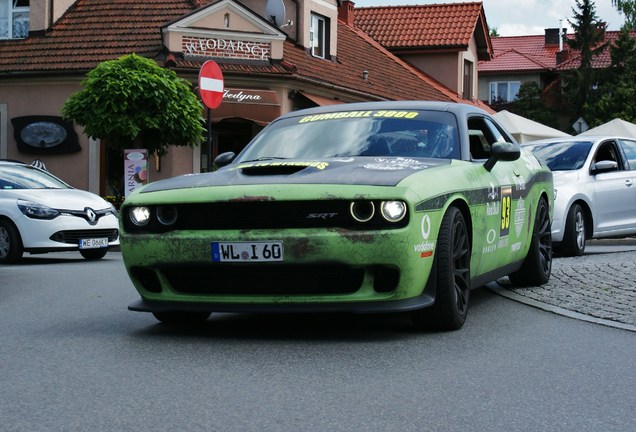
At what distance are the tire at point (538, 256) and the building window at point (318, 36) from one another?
2328cm

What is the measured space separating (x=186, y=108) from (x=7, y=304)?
46.4 feet

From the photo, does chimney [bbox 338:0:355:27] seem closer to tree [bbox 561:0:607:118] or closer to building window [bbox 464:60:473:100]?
building window [bbox 464:60:473:100]

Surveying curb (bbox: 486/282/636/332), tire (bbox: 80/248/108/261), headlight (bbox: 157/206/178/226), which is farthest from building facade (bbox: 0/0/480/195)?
headlight (bbox: 157/206/178/226)

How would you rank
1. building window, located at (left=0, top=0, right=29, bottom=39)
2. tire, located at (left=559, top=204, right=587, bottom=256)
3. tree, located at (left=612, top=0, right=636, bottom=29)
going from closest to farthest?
tire, located at (left=559, top=204, right=587, bottom=256), building window, located at (left=0, top=0, right=29, bottom=39), tree, located at (left=612, top=0, right=636, bottom=29)

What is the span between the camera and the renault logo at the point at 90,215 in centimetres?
1552

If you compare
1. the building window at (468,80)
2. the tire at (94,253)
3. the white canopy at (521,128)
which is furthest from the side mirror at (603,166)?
the building window at (468,80)

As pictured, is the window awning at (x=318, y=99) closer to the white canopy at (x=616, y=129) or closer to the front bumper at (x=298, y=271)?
the white canopy at (x=616, y=129)

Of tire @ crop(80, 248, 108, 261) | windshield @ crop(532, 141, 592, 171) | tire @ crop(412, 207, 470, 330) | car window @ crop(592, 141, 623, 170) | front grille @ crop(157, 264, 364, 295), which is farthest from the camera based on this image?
tire @ crop(80, 248, 108, 261)

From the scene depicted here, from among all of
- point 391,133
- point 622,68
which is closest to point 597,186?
point 391,133

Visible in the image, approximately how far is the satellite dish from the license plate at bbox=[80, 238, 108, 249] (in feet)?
53.3

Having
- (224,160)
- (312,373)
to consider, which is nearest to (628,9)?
(224,160)

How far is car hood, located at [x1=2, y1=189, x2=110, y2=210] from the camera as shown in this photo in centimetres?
1525

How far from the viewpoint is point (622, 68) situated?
2633 inches

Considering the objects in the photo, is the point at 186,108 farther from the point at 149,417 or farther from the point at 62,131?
the point at 149,417
